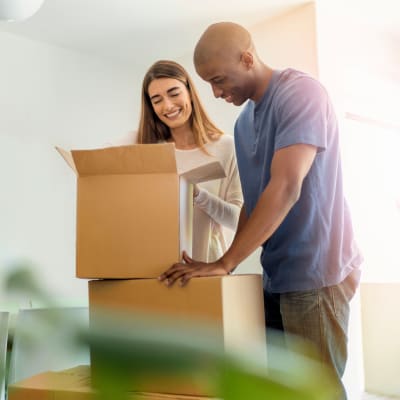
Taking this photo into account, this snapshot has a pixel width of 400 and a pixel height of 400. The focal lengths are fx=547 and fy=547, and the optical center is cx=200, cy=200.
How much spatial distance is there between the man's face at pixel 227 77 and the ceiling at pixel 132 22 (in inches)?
71.0

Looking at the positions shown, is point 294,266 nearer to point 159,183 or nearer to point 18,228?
point 159,183

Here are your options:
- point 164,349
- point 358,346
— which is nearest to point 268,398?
point 164,349

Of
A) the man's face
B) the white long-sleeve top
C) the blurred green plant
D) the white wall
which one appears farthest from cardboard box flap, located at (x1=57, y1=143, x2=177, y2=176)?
the white wall

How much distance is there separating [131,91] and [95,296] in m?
2.74

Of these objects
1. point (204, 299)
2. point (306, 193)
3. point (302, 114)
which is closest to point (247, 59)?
point (302, 114)

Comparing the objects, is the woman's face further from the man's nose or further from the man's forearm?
the man's forearm

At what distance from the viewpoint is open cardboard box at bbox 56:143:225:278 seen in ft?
3.62

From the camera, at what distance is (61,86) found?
3.33 m

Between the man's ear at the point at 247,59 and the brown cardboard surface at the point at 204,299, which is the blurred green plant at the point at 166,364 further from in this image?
the man's ear at the point at 247,59

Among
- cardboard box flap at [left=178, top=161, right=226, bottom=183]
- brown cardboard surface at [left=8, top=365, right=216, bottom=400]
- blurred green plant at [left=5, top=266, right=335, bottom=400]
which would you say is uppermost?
cardboard box flap at [left=178, top=161, right=226, bottom=183]

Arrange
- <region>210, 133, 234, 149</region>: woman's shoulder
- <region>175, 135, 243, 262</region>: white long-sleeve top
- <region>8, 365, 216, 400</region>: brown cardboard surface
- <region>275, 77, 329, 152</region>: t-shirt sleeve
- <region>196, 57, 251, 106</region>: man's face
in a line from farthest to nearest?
<region>210, 133, 234, 149</region>: woman's shoulder < <region>175, 135, 243, 262</region>: white long-sleeve top < <region>196, 57, 251, 106</region>: man's face < <region>275, 77, 329, 152</region>: t-shirt sleeve < <region>8, 365, 216, 400</region>: brown cardboard surface

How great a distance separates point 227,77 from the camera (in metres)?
1.22

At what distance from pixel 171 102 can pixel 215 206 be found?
44 centimetres

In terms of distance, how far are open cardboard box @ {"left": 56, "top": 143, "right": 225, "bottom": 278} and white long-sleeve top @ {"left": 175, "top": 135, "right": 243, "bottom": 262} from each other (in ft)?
0.49
